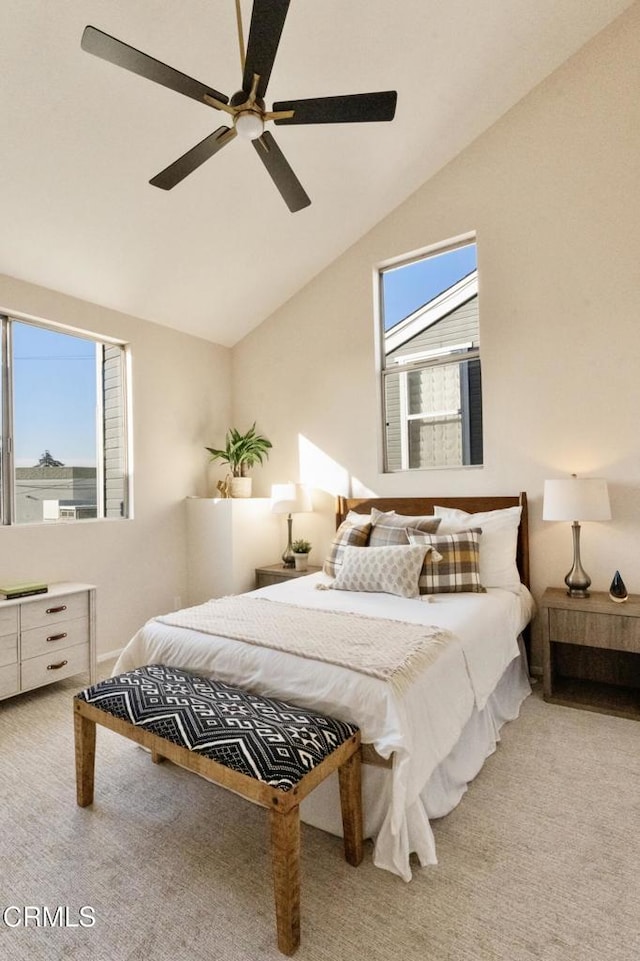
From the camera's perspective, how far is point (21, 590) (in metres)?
3.00

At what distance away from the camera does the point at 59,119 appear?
2572 mm

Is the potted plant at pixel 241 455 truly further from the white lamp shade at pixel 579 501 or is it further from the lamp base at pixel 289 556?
the white lamp shade at pixel 579 501

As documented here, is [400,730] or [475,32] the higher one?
[475,32]

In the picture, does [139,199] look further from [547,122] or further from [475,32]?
[547,122]

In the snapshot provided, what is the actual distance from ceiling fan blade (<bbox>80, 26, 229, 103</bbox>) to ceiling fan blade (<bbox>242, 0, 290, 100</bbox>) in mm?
153

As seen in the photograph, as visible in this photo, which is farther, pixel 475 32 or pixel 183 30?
pixel 475 32

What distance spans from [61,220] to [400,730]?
133 inches

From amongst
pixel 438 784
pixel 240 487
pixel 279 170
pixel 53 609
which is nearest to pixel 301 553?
pixel 240 487

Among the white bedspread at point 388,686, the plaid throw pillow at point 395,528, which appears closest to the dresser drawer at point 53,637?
the white bedspread at point 388,686

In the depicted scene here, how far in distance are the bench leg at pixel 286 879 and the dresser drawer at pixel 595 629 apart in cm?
210

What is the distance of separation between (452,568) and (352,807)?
1.56 meters

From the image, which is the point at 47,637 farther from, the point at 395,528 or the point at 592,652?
the point at 592,652

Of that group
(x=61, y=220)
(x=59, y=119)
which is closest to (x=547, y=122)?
(x=59, y=119)

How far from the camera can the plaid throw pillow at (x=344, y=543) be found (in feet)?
11.2
